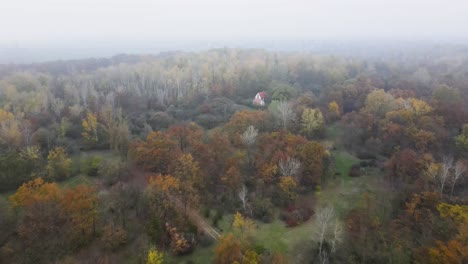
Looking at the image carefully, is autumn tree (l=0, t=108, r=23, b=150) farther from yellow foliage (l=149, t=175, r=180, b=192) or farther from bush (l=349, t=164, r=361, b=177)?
bush (l=349, t=164, r=361, b=177)

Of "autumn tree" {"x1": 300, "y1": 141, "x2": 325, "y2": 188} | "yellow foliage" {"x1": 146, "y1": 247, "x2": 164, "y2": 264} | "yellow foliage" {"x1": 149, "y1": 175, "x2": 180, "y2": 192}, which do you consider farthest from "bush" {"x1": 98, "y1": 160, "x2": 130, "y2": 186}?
"autumn tree" {"x1": 300, "y1": 141, "x2": 325, "y2": 188}

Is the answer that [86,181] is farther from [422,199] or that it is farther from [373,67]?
[373,67]

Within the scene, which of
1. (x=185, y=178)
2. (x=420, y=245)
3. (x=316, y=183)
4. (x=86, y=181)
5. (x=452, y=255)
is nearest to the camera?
(x=452, y=255)

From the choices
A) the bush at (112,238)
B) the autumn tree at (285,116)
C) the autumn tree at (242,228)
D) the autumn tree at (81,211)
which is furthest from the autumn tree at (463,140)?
the autumn tree at (81,211)

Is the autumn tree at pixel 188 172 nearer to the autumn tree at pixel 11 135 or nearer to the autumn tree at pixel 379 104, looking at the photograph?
the autumn tree at pixel 11 135

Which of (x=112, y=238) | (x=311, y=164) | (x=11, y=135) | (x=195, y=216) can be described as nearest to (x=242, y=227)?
(x=195, y=216)

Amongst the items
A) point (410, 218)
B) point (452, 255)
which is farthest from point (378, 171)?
point (452, 255)
